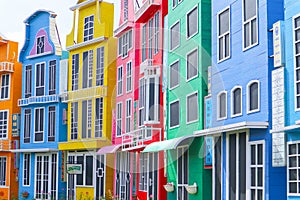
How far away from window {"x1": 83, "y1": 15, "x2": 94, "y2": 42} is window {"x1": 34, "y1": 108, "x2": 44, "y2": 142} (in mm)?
6313

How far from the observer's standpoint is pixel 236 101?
736 inches

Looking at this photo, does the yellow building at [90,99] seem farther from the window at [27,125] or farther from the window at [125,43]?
the window at [27,125]

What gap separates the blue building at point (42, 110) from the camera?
3878 cm

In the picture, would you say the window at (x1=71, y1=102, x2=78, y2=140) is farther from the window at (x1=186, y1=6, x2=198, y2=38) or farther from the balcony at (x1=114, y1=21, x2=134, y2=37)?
the window at (x1=186, y1=6, x2=198, y2=38)

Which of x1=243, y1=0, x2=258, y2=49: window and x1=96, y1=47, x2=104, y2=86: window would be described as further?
x1=96, y1=47, x2=104, y2=86: window

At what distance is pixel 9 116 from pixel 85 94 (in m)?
8.66

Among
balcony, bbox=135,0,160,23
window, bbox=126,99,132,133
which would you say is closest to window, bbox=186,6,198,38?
balcony, bbox=135,0,160,23

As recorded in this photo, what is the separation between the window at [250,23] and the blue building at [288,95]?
1.38m

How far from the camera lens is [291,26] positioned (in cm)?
1555

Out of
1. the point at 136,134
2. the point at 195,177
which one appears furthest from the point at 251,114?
the point at 136,134

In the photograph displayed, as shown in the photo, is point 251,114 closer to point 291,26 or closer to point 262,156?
point 262,156

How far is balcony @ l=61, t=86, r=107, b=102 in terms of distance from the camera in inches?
1410

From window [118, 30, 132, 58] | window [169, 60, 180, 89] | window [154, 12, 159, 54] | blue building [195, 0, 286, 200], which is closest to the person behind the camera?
blue building [195, 0, 286, 200]

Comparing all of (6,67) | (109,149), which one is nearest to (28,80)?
(6,67)
